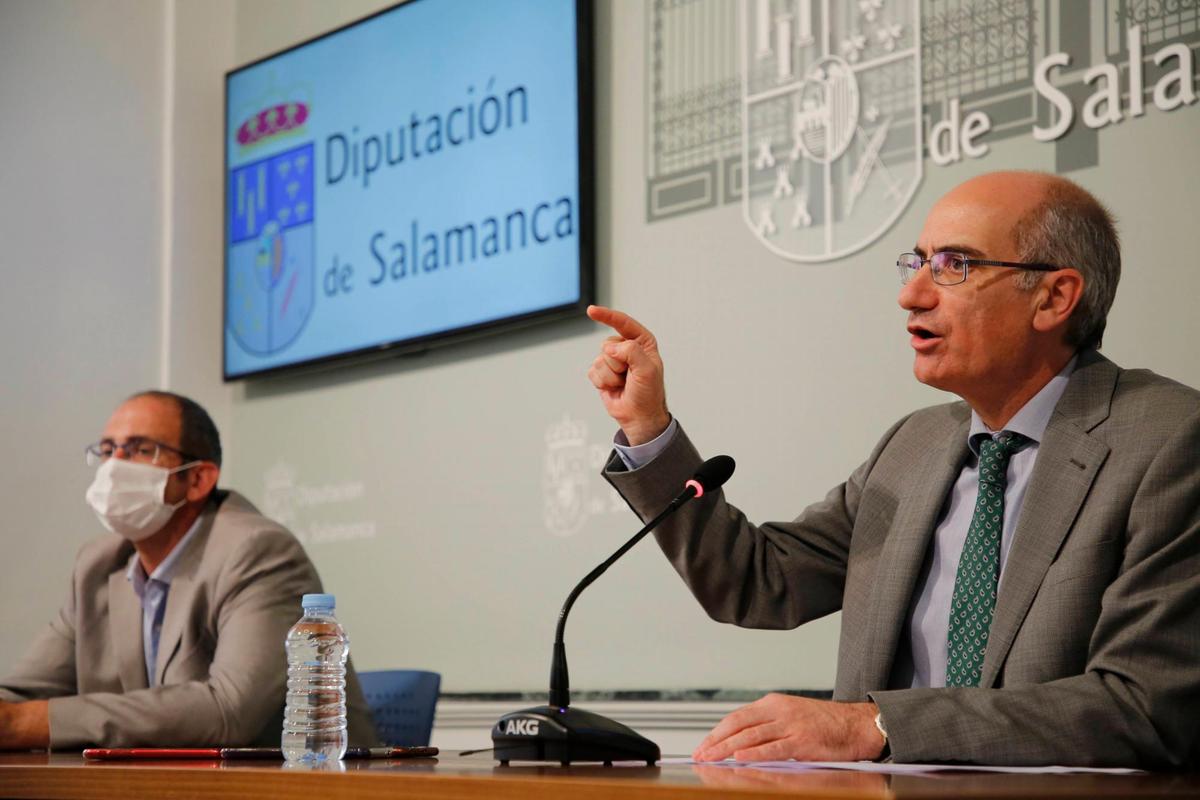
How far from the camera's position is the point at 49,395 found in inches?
180

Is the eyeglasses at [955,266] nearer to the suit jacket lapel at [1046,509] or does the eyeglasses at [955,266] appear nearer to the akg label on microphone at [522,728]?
the suit jacket lapel at [1046,509]

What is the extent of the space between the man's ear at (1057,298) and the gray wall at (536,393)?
0.65 m

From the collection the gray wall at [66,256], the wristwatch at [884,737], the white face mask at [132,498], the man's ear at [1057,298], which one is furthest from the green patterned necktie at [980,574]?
the gray wall at [66,256]

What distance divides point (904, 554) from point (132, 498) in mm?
1782

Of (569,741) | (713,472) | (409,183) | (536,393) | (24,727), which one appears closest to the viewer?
(569,741)

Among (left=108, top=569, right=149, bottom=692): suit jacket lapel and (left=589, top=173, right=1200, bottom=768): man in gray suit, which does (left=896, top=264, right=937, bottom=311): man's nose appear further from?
(left=108, top=569, right=149, bottom=692): suit jacket lapel

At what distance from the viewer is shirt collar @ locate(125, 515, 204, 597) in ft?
10.1

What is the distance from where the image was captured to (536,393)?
385 cm

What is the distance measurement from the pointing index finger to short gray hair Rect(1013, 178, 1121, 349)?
1.85 feet

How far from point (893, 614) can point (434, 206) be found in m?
2.44

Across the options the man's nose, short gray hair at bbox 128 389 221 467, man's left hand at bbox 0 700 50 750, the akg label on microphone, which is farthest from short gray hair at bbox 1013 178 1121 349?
short gray hair at bbox 128 389 221 467

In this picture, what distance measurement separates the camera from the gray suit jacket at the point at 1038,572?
165 cm

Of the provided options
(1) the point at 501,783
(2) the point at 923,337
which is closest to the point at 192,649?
(2) the point at 923,337

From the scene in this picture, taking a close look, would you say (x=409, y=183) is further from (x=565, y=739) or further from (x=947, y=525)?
(x=565, y=739)
